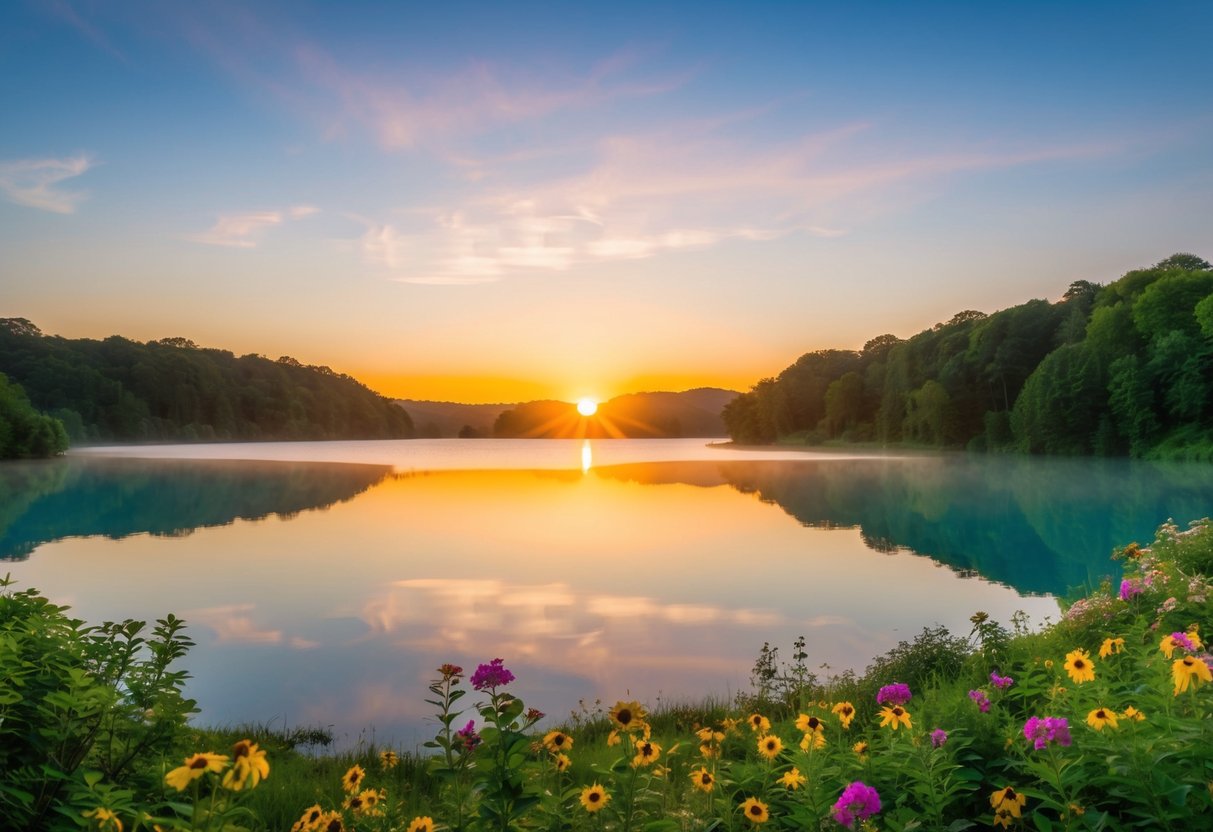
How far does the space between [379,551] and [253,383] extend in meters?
146

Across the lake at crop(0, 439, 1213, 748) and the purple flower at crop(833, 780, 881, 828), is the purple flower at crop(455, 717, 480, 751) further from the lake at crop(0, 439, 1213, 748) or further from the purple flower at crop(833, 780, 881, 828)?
the lake at crop(0, 439, 1213, 748)

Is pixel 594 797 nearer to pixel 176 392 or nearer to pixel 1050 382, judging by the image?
pixel 1050 382

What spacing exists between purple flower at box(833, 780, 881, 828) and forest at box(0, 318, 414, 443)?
92.6 meters

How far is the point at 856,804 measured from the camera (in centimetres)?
314

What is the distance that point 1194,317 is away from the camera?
51531mm

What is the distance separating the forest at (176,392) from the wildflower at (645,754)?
92.1 metres

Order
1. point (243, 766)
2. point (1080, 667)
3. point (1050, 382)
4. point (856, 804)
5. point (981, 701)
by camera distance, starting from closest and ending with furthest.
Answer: point (243, 766)
point (856, 804)
point (1080, 667)
point (981, 701)
point (1050, 382)

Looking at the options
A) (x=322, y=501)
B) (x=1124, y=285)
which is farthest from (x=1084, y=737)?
(x=1124, y=285)

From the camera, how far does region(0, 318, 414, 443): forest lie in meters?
107

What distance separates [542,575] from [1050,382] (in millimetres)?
53819

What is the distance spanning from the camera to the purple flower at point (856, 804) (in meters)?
3.10

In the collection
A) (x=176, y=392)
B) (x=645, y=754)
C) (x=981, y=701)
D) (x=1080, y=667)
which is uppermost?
(x=176, y=392)

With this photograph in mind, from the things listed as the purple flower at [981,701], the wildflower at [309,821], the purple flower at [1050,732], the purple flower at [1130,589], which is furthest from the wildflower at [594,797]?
the purple flower at [1130,589]

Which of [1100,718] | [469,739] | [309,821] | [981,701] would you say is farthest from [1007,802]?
[309,821]
